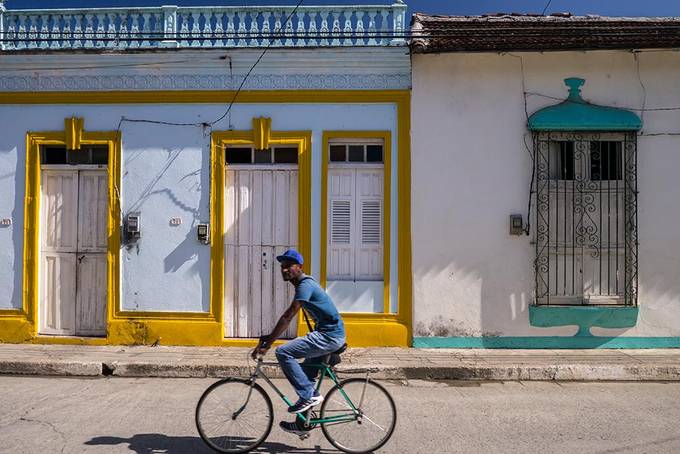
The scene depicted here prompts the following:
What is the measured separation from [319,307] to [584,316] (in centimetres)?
504

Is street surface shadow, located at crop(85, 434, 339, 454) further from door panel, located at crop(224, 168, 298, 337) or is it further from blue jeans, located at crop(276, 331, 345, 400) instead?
door panel, located at crop(224, 168, 298, 337)

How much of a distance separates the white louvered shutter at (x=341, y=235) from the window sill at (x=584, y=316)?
252 cm

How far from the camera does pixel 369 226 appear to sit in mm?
8773

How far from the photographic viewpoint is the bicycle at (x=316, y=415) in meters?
4.75

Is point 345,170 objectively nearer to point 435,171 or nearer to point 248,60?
point 435,171

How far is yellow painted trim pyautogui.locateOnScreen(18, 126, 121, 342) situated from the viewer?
877cm

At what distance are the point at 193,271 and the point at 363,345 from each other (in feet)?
8.19

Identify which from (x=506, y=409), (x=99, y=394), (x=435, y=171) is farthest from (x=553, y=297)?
(x=99, y=394)

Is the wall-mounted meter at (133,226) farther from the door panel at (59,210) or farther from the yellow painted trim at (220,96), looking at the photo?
the yellow painted trim at (220,96)

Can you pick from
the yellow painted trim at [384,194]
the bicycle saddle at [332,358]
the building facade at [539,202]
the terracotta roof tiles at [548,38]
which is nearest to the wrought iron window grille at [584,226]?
the building facade at [539,202]

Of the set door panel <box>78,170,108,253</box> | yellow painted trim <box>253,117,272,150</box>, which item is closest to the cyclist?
yellow painted trim <box>253,117,272,150</box>

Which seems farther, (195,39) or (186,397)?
(195,39)

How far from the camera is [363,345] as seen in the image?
859 centimetres

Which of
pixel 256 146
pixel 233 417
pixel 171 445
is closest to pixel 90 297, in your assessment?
pixel 256 146
